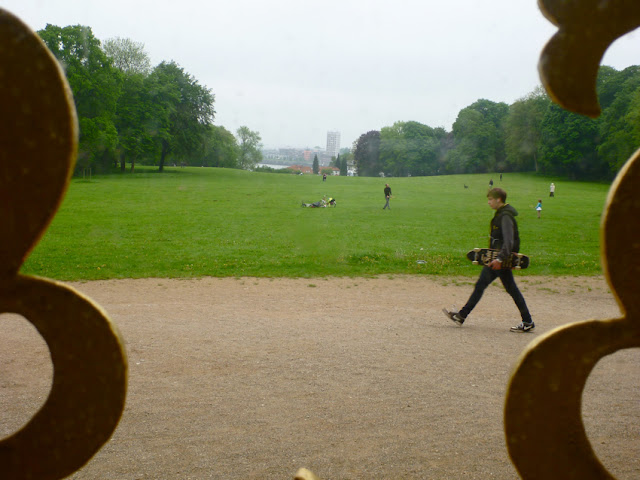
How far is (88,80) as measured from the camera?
37625 millimetres

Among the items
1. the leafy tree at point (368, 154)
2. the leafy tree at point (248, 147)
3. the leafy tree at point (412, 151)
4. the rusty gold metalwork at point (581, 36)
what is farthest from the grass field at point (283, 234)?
the leafy tree at point (248, 147)

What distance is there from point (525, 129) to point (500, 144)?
151 inches

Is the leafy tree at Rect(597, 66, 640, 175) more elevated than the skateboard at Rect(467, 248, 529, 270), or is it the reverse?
the leafy tree at Rect(597, 66, 640, 175)

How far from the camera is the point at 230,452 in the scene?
4.38m

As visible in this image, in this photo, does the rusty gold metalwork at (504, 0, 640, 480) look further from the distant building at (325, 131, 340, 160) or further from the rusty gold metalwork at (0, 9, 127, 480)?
the distant building at (325, 131, 340, 160)

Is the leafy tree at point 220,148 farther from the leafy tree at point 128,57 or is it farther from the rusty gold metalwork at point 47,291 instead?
the rusty gold metalwork at point 47,291

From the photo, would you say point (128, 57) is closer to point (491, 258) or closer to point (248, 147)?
point (248, 147)

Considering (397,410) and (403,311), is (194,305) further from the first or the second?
(397,410)

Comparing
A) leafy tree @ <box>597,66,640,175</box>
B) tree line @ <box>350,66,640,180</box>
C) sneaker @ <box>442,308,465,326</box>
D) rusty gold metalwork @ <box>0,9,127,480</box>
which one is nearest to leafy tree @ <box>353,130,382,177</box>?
tree line @ <box>350,66,640,180</box>

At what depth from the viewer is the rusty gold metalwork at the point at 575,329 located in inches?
53.2

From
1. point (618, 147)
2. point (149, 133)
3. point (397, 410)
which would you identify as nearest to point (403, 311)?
point (397, 410)

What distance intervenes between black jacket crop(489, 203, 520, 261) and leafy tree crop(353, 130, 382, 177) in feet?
195

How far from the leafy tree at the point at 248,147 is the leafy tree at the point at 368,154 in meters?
16.1

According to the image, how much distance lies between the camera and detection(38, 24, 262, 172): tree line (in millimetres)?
38531
